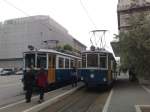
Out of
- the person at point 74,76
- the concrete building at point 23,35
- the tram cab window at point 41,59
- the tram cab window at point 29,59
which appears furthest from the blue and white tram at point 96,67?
the concrete building at point 23,35

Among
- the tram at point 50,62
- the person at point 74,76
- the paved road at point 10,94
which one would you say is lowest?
the paved road at point 10,94

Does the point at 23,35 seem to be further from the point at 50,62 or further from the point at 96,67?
the point at 96,67

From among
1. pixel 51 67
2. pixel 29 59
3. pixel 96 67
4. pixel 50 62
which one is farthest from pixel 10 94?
pixel 96 67

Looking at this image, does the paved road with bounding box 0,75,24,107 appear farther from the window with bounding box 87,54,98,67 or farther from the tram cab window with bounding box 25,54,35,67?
the window with bounding box 87,54,98,67

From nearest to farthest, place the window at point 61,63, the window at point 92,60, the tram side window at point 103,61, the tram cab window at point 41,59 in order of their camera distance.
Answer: the tram cab window at point 41,59 < the tram side window at point 103,61 < the window at point 92,60 < the window at point 61,63

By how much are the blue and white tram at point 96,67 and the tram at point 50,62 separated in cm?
200

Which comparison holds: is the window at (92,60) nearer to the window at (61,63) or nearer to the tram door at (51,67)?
the tram door at (51,67)

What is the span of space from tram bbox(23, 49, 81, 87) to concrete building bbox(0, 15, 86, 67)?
66.0 metres

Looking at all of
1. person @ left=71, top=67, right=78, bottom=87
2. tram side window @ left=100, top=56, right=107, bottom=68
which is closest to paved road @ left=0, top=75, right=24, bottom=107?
person @ left=71, top=67, right=78, bottom=87

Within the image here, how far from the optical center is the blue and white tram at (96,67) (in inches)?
933

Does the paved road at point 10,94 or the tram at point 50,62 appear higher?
the tram at point 50,62

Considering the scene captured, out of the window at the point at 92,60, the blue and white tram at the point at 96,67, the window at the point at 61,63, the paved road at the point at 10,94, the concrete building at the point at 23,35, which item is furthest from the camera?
the concrete building at the point at 23,35

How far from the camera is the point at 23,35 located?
10738 centimetres

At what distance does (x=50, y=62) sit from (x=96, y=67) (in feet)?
10.6
